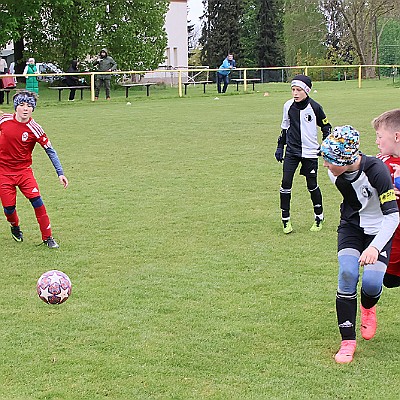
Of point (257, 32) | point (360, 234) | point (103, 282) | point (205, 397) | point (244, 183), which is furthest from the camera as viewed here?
point (257, 32)

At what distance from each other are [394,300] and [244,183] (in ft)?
19.6

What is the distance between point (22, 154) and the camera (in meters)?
8.41

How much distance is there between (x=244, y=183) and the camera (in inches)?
483

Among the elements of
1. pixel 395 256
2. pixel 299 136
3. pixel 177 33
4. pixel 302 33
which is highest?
pixel 302 33

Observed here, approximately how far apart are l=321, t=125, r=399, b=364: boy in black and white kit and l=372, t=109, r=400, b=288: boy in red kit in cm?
26

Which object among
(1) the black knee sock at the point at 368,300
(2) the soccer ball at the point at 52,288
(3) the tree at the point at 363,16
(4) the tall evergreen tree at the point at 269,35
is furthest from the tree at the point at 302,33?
(1) the black knee sock at the point at 368,300

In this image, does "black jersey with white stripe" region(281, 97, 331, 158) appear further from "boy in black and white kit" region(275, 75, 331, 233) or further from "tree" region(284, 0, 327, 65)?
"tree" region(284, 0, 327, 65)

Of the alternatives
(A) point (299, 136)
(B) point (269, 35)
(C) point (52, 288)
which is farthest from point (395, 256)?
(B) point (269, 35)

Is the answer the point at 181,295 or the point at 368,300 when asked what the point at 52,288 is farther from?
the point at 368,300

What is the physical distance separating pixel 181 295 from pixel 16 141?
279 centimetres

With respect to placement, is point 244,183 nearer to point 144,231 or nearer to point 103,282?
point 144,231

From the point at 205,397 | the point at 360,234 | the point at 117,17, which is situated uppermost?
the point at 117,17

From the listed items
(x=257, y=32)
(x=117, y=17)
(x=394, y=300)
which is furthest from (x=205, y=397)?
(x=257, y=32)

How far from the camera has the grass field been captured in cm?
489
